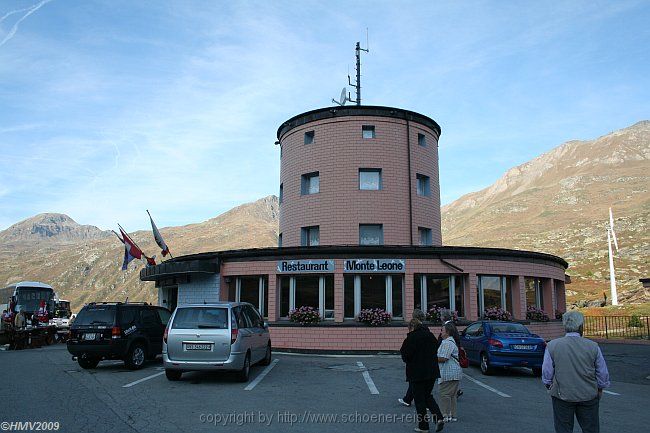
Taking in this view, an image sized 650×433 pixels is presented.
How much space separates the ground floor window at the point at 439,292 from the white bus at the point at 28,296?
28529mm

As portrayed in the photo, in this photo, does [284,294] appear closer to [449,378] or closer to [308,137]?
[308,137]

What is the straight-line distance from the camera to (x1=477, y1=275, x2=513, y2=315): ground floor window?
21.5 metres

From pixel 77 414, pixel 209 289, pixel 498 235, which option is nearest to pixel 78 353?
pixel 77 414

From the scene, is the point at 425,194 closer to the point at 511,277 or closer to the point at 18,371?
the point at 511,277

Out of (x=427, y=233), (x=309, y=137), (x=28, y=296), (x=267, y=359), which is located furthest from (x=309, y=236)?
(x=28, y=296)

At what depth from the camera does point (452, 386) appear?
28.1 ft

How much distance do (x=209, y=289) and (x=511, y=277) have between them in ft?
43.0

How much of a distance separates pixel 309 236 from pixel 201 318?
14.5 meters

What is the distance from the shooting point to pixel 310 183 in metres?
27.2

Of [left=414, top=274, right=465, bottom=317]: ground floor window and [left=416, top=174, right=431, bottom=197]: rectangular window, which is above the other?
[left=416, top=174, right=431, bottom=197]: rectangular window

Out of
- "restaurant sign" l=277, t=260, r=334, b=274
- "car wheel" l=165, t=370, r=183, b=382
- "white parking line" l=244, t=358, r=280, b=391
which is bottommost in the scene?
"white parking line" l=244, t=358, r=280, b=391

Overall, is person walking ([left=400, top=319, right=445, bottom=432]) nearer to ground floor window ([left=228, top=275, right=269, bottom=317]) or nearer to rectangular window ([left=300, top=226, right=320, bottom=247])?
ground floor window ([left=228, top=275, right=269, bottom=317])

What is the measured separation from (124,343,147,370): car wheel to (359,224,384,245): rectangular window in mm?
12728

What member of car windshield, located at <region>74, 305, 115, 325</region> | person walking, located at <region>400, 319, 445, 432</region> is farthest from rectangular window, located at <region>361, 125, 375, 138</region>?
person walking, located at <region>400, 319, 445, 432</region>
